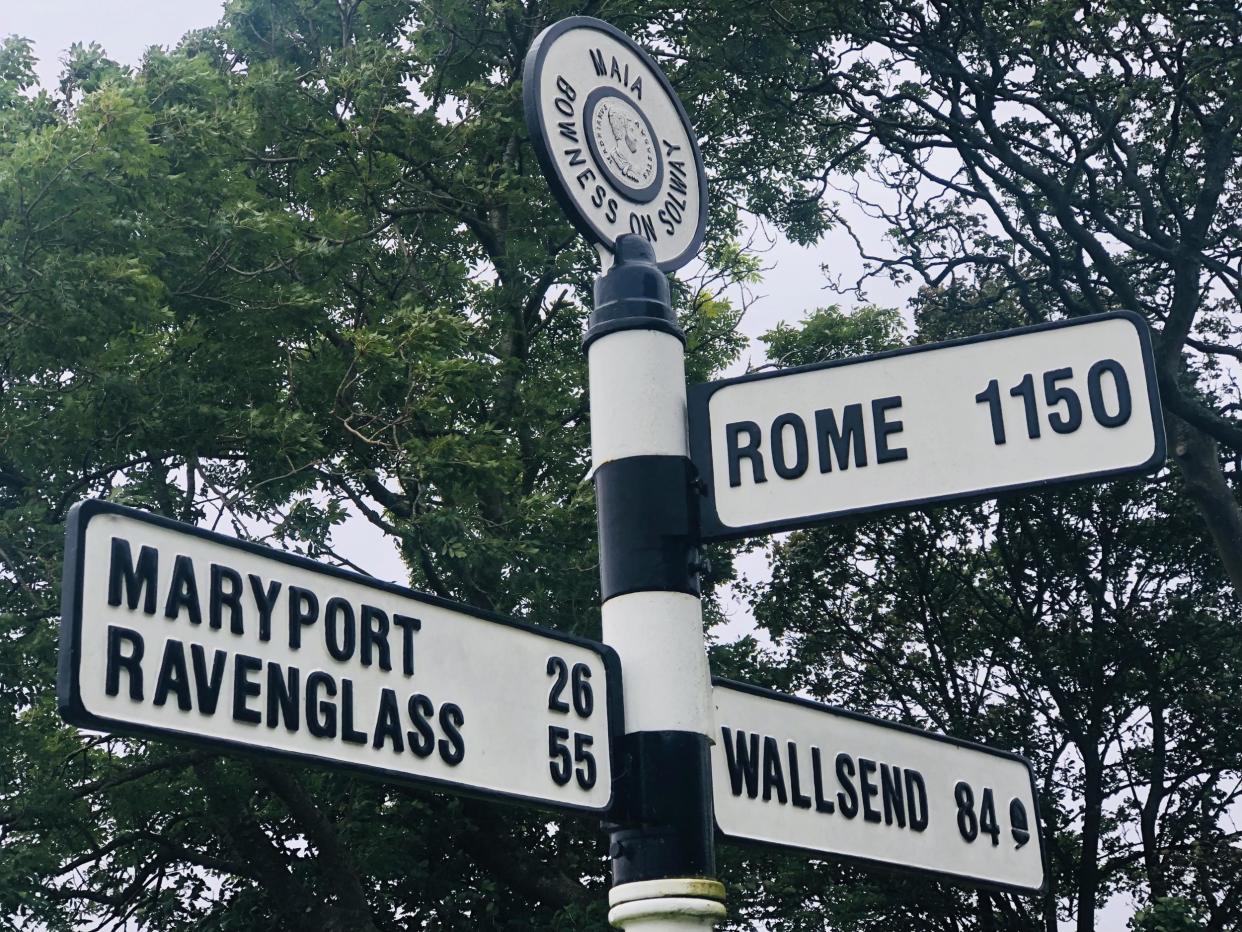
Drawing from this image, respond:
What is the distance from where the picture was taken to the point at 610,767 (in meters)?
2.53

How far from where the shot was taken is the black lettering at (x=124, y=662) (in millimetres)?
1997

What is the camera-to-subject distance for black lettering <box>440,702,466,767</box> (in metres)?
2.36

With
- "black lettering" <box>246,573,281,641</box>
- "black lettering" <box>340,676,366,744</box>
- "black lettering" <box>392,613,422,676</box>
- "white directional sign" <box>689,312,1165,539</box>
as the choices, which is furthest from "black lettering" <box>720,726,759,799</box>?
"black lettering" <box>246,573,281,641</box>

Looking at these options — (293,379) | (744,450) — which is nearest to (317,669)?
(744,450)

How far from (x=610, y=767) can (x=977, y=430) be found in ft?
2.65

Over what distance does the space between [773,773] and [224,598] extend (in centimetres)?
103

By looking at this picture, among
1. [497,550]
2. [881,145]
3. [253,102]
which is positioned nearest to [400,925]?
[497,550]

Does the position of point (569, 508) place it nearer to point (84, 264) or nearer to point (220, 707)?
point (84, 264)

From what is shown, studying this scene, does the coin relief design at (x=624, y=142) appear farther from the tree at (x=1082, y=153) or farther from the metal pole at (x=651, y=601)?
the tree at (x=1082, y=153)

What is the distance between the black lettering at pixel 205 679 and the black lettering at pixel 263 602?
0.09 m

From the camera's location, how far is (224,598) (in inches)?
86.5

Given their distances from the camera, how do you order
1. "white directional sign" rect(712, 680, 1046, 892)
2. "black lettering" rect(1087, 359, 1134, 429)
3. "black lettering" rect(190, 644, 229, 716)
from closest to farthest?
"black lettering" rect(190, 644, 229, 716), "black lettering" rect(1087, 359, 1134, 429), "white directional sign" rect(712, 680, 1046, 892)

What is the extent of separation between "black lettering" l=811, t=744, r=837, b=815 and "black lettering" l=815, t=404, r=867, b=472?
0.50m

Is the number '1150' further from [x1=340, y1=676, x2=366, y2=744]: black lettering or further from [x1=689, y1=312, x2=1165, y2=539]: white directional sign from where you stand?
[x1=340, y1=676, x2=366, y2=744]: black lettering
